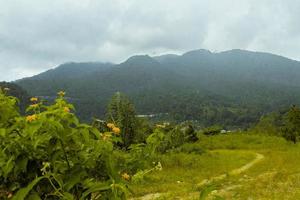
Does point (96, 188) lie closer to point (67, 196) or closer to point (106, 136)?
point (67, 196)

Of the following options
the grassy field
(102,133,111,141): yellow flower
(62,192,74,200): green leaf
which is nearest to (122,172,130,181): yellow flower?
(102,133,111,141): yellow flower

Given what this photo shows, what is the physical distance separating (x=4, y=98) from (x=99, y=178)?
0.94 meters

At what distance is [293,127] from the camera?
5319 cm

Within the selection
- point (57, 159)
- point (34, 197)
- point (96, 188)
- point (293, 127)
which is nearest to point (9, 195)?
point (34, 197)

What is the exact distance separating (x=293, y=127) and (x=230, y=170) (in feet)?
82.0

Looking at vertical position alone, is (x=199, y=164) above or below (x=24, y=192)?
below

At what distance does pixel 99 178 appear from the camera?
335cm

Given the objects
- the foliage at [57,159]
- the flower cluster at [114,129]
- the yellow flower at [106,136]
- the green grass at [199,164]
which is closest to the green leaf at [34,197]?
the foliage at [57,159]

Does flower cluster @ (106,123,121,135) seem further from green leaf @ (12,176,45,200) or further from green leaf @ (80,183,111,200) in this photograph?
green leaf @ (12,176,45,200)

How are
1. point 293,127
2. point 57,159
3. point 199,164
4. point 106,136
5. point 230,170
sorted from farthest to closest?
point 293,127 → point 199,164 → point 230,170 → point 106,136 → point 57,159

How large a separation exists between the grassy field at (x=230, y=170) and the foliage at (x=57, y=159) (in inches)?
32.5

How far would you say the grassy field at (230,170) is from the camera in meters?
14.8

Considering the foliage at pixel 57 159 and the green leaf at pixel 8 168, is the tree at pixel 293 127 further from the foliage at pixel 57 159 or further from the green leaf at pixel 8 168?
the green leaf at pixel 8 168

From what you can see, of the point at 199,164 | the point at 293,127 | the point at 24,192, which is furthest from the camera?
the point at 293,127
